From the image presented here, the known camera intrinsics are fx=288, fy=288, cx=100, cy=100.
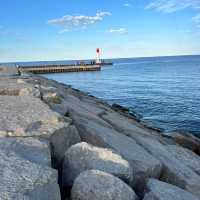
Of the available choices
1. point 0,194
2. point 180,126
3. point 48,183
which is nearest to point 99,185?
point 48,183

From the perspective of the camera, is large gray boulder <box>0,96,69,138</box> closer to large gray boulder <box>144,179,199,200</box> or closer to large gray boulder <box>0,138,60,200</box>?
large gray boulder <box>0,138,60,200</box>

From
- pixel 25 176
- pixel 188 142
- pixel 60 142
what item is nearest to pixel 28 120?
pixel 60 142

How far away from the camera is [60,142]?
143 inches

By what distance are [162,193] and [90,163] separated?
829 millimetres

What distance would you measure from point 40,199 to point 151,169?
2087 millimetres

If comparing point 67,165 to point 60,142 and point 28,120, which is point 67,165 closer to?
point 60,142

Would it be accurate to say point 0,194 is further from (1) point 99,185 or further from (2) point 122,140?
(2) point 122,140

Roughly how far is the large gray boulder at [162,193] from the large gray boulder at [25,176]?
3.41 ft

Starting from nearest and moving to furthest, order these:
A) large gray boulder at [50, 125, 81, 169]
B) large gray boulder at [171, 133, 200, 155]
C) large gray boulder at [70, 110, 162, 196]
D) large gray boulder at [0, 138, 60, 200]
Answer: large gray boulder at [0, 138, 60, 200] → large gray boulder at [50, 125, 81, 169] → large gray boulder at [70, 110, 162, 196] → large gray boulder at [171, 133, 200, 155]

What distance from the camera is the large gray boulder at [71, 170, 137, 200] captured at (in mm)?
2668

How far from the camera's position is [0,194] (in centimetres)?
211

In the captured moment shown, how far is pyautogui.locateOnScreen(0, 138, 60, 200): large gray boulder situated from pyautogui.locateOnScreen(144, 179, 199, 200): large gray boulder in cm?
104

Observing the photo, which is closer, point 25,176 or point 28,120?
point 25,176

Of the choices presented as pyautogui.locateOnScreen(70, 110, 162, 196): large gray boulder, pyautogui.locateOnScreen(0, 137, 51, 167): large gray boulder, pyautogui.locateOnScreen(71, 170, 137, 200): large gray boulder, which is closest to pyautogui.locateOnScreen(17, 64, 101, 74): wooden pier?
pyautogui.locateOnScreen(70, 110, 162, 196): large gray boulder
